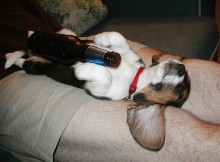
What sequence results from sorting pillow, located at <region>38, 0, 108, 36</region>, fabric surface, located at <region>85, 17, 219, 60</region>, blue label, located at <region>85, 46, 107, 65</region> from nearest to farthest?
1. blue label, located at <region>85, 46, 107, 65</region>
2. fabric surface, located at <region>85, 17, 219, 60</region>
3. pillow, located at <region>38, 0, 108, 36</region>

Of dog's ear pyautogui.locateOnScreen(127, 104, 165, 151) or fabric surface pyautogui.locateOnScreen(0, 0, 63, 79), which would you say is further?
fabric surface pyautogui.locateOnScreen(0, 0, 63, 79)

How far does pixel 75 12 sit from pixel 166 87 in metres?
1.18

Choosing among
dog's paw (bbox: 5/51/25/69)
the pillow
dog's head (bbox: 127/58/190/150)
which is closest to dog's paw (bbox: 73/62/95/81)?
dog's head (bbox: 127/58/190/150)

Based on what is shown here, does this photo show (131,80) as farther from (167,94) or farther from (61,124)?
(61,124)

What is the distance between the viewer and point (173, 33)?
211 cm

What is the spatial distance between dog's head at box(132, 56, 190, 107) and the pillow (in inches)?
41.3

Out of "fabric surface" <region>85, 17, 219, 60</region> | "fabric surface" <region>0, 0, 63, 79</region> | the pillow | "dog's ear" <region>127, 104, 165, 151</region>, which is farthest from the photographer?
the pillow

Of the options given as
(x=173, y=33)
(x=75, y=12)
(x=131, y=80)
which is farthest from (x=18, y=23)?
(x=173, y=33)

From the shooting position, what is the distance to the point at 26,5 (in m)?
1.85

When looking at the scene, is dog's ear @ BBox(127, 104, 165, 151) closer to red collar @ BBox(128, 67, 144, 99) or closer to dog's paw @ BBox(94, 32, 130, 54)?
red collar @ BBox(128, 67, 144, 99)

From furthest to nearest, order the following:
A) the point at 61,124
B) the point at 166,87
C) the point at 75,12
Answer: the point at 75,12 → the point at 166,87 → the point at 61,124

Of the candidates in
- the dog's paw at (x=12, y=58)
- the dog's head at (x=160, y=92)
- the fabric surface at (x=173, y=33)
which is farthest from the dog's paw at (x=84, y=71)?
the fabric surface at (x=173, y=33)

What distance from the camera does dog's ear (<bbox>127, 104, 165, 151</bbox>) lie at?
1.12 metres

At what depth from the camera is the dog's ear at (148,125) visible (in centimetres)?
112
